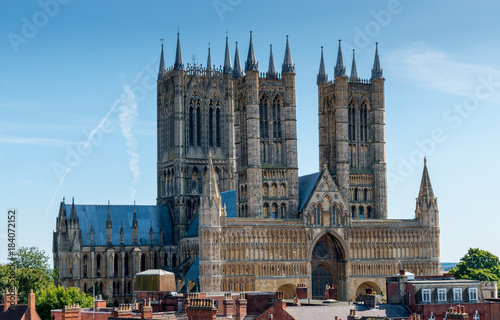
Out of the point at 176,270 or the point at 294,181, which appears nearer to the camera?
the point at 294,181

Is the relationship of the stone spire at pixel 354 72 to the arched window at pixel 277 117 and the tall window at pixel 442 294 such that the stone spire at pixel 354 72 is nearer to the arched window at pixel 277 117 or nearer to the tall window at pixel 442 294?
the arched window at pixel 277 117

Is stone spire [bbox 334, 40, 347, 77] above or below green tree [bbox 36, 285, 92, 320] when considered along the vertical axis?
above

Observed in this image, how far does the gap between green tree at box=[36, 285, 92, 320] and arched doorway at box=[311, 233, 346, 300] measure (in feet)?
94.6

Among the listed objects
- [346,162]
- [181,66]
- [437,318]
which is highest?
[181,66]

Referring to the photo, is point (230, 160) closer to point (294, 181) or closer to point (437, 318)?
point (294, 181)

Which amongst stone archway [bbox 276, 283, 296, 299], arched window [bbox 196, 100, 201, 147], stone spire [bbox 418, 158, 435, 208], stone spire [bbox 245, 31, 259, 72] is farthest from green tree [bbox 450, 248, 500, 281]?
stone spire [bbox 245, 31, 259, 72]

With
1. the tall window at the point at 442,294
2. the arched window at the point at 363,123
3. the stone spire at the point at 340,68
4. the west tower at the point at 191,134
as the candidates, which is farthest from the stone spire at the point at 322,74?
the tall window at the point at 442,294

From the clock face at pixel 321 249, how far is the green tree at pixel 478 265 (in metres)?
25.7

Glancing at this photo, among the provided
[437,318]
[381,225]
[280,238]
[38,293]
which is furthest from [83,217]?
[437,318]

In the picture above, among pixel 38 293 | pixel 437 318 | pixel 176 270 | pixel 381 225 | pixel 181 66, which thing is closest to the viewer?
pixel 437 318

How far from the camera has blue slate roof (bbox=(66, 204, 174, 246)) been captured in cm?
13375

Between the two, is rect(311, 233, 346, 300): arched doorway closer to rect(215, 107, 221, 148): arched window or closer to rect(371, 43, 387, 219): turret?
rect(371, 43, 387, 219): turret

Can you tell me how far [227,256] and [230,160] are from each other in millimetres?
31801

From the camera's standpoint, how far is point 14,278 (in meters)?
115
